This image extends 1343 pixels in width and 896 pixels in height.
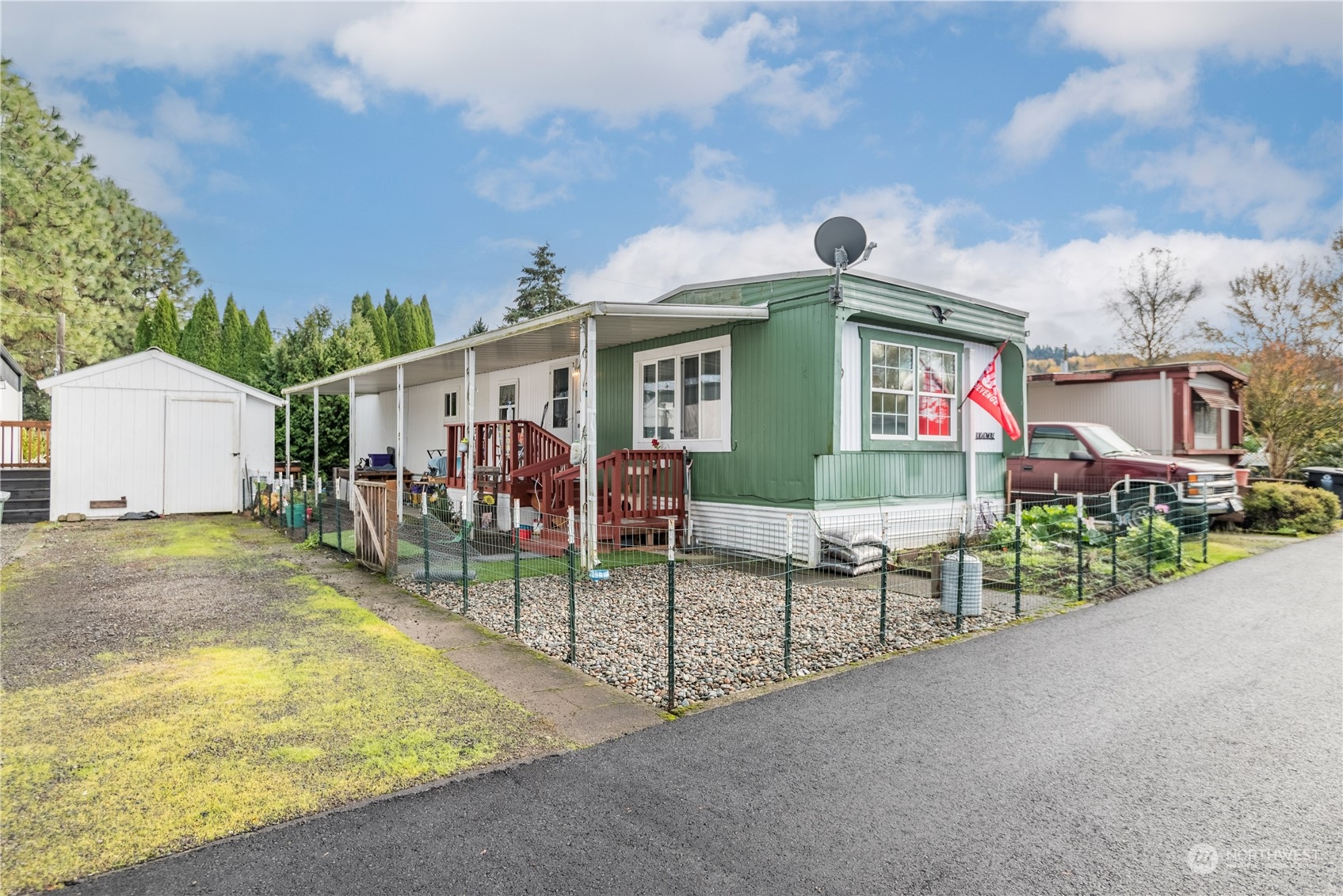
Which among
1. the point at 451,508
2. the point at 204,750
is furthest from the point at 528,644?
the point at 451,508

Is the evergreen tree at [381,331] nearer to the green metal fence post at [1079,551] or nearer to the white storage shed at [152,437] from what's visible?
the white storage shed at [152,437]

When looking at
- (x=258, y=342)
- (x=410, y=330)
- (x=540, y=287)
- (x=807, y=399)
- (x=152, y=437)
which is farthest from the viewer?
(x=540, y=287)

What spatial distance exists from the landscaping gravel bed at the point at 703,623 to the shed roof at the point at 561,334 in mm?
2966

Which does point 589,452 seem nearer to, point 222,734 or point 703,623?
point 703,623

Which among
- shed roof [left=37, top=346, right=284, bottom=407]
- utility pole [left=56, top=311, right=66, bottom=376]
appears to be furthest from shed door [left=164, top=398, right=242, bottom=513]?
utility pole [left=56, top=311, right=66, bottom=376]

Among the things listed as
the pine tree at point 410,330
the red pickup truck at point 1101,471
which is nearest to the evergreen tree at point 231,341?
the pine tree at point 410,330

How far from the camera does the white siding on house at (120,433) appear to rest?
12.9 metres

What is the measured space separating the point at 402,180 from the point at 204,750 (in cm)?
2980

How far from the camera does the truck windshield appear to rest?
11723mm

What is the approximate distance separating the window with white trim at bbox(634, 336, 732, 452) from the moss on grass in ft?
17.8

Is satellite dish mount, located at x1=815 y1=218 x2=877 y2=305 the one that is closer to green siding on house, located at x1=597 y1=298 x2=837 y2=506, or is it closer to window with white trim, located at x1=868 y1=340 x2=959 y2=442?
green siding on house, located at x1=597 y1=298 x2=837 y2=506

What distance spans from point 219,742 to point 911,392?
872 cm

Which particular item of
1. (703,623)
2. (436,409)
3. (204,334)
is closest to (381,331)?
(204,334)

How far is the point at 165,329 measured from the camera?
928 inches
